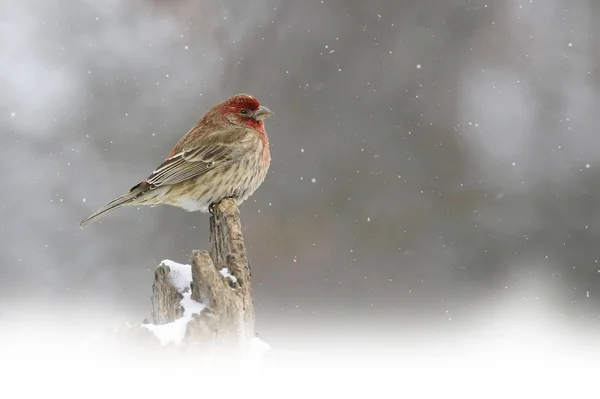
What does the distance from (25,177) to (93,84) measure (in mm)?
1436

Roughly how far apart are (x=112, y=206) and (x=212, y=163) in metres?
0.69

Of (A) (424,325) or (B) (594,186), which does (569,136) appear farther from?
(A) (424,325)

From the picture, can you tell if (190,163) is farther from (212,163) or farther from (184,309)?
(184,309)

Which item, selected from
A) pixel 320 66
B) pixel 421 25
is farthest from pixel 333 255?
pixel 421 25

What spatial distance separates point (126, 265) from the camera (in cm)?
945

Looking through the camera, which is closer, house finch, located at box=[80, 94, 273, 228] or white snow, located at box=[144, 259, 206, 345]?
white snow, located at box=[144, 259, 206, 345]

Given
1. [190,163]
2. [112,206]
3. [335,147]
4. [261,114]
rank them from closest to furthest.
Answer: [112,206]
[190,163]
[261,114]
[335,147]

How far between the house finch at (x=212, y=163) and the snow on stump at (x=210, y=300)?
5.13 feet

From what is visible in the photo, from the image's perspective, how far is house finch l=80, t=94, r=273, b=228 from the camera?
529cm

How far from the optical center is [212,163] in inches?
212

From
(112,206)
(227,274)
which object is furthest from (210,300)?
(112,206)

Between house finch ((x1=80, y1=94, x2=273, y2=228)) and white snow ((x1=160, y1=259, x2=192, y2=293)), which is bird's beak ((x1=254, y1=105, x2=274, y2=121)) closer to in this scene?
house finch ((x1=80, y1=94, x2=273, y2=228))

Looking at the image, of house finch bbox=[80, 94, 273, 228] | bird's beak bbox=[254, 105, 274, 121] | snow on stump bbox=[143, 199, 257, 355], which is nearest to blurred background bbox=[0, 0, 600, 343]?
house finch bbox=[80, 94, 273, 228]

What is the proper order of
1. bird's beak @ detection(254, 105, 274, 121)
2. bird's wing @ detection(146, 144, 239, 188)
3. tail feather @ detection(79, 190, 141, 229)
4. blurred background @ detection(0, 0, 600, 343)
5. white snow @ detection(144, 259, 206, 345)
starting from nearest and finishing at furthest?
white snow @ detection(144, 259, 206, 345), tail feather @ detection(79, 190, 141, 229), bird's wing @ detection(146, 144, 239, 188), bird's beak @ detection(254, 105, 274, 121), blurred background @ detection(0, 0, 600, 343)
